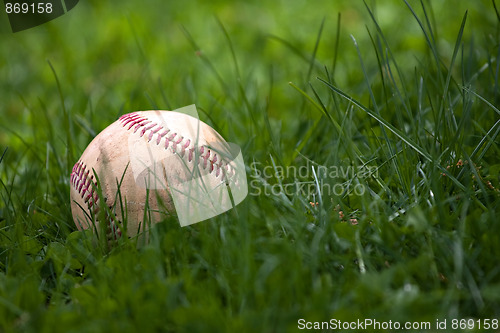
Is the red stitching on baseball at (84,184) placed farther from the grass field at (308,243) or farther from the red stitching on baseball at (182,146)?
the red stitching on baseball at (182,146)

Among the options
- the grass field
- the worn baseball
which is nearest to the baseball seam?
the worn baseball

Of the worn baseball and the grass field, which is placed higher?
the worn baseball

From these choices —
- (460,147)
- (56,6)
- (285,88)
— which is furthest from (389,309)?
(56,6)

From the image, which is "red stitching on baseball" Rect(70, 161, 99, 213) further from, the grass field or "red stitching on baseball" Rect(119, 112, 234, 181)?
"red stitching on baseball" Rect(119, 112, 234, 181)

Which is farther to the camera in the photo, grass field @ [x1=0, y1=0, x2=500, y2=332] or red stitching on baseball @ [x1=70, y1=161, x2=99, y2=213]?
red stitching on baseball @ [x1=70, y1=161, x2=99, y2=213]

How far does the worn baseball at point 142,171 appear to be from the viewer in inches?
Result: 73.9

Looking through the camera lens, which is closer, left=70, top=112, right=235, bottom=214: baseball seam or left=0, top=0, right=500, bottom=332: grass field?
left=0, top=0, right=500, bottom=332: grass field

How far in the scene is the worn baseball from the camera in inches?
73.9

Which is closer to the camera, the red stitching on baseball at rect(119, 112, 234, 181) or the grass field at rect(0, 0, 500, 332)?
the grass field at rect(0, 0, 500, 332)

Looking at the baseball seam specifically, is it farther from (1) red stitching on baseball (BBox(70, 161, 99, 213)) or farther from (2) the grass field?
(2) the grass field

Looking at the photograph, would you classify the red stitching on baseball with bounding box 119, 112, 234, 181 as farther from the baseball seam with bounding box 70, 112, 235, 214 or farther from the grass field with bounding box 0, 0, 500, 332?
the grass field with bounding box 0, 0, 500, 332

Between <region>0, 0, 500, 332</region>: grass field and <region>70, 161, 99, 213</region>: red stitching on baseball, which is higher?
<region>70, 161, 99, 213</region>: red stitching on baseball

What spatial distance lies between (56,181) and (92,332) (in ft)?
4.27

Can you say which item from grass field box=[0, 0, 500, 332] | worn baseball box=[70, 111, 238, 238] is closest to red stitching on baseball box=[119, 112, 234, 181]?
worn baseball box=[70, 111, 238, 238]
